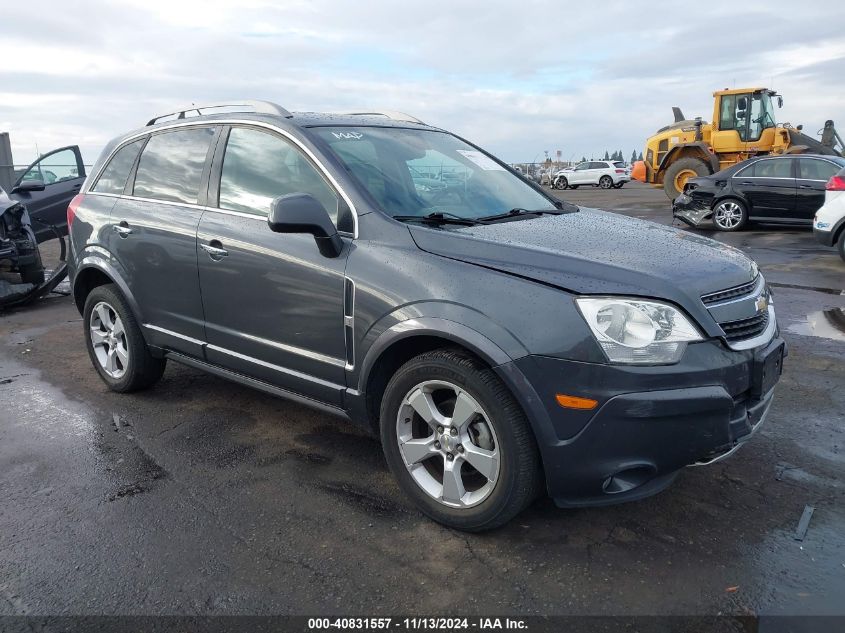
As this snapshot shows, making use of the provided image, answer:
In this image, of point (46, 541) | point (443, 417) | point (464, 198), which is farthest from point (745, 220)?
point (46, 541)

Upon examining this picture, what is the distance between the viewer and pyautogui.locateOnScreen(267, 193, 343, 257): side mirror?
3100mm

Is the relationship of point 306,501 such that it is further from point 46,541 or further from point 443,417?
point 46,541

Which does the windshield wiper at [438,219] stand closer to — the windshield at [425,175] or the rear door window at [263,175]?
the windshield at [425,175]

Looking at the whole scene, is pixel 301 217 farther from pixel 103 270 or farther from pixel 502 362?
pixel 103 270

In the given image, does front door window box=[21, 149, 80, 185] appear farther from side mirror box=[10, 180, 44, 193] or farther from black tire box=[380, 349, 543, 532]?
black tire box=[380, 349, 543, 532]

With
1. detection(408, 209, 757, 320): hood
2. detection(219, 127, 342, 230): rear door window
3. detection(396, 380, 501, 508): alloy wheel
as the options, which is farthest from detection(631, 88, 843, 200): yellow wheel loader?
detection(396, 380, 501, 508): alloy wheel

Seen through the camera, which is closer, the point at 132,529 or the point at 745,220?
the point at 132,529

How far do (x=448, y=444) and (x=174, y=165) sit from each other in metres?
2.68

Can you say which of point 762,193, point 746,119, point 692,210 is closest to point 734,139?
point 746,119

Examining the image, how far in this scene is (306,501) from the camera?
3346 mm

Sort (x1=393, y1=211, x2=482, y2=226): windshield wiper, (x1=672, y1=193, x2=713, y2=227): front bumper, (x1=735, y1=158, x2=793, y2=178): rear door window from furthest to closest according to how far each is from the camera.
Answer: (x1=672, y1=193, x2=713, y2=227): front bumper → (x1=735, y1=158, x2=793, y2=178): rear door window → (x1=393, y1=211, x2=482, y2=226): windshield wiper

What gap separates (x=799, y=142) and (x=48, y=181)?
59.2ft

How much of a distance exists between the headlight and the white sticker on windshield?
1.78m

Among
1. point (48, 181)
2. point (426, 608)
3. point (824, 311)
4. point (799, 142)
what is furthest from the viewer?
point (799, 142)
